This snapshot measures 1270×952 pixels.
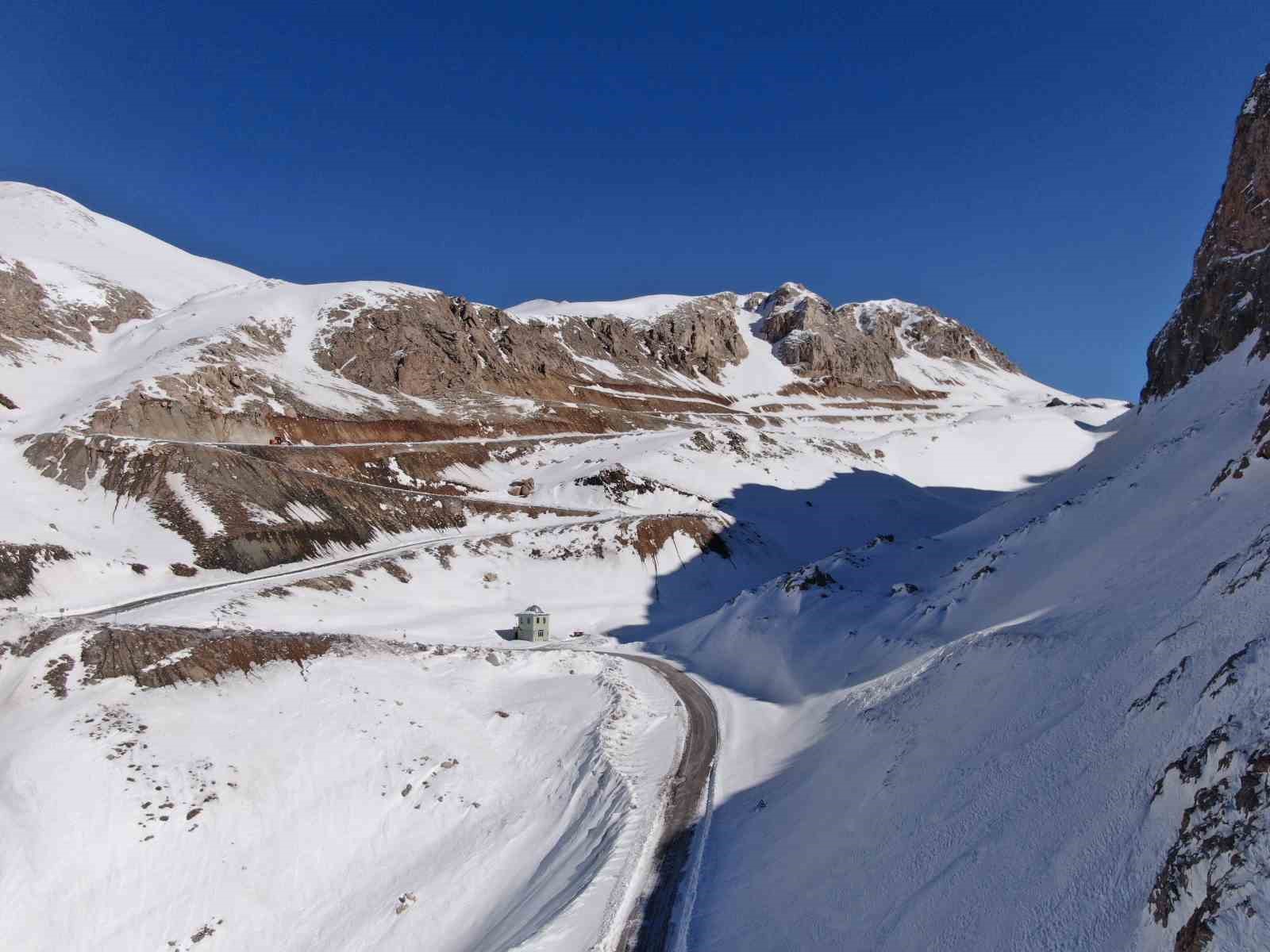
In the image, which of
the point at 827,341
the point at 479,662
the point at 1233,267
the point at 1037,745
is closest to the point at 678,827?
the point at 1037,745

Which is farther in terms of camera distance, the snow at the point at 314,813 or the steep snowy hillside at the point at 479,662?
the snow at the point at 314,813

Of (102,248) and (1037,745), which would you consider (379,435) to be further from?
(102,248)

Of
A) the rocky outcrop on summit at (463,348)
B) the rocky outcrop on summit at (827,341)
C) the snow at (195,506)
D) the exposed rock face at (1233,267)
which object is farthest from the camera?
the rocky outcrop on summit at (827,341)

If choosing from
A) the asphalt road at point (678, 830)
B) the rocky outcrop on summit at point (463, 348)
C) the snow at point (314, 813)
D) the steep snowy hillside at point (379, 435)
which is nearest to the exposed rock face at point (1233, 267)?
the steep snowy hillside at point (379, 435)

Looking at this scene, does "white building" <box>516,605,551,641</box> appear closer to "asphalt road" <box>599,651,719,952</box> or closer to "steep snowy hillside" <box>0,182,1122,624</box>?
"steep snowy hillside" <box>0,182,1122,624</box>

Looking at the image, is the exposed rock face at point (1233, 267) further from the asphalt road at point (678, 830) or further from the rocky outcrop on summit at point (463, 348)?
the rocky outcrop on summit at point (463, 348)

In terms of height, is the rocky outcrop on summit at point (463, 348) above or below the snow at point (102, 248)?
below
